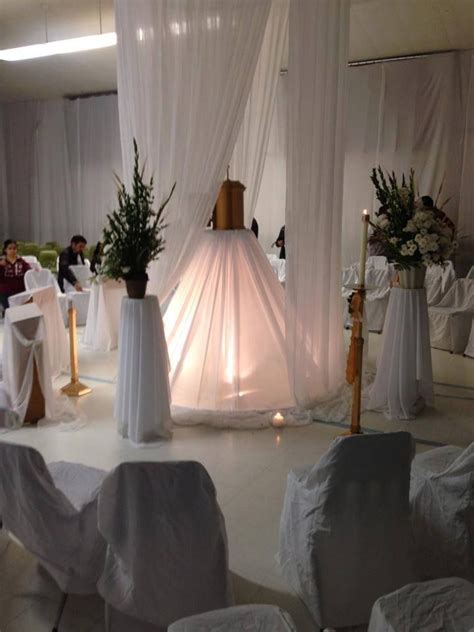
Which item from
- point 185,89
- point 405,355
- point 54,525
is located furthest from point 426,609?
point 185,89

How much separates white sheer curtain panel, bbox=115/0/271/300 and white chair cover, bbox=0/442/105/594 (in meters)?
2.35

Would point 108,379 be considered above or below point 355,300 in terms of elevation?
below

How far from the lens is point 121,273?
4.05 metres

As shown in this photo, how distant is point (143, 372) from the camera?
13.5 feet

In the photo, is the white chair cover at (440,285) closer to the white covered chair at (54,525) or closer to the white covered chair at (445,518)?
the white covered chair at (445,518)

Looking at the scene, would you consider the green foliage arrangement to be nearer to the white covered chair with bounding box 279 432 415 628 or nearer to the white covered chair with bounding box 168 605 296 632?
the white covered chair with bounding box 279 432 415 628

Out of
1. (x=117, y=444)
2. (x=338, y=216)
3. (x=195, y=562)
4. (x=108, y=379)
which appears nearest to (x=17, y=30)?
(x=108, y=379)

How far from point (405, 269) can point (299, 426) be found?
1485mm

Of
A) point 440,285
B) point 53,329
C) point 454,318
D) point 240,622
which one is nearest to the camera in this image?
point 240,622

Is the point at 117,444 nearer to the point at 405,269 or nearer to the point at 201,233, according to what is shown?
the point at 201,233

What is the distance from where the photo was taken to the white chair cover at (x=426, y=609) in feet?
5.77

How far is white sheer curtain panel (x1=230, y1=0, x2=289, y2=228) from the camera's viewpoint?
4.86 m

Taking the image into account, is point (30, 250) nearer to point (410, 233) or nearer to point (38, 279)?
point (38, 279)

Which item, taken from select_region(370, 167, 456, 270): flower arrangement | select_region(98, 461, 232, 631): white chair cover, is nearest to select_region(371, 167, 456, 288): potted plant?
select_region(370, 167, 456, 270): flower arrangement
